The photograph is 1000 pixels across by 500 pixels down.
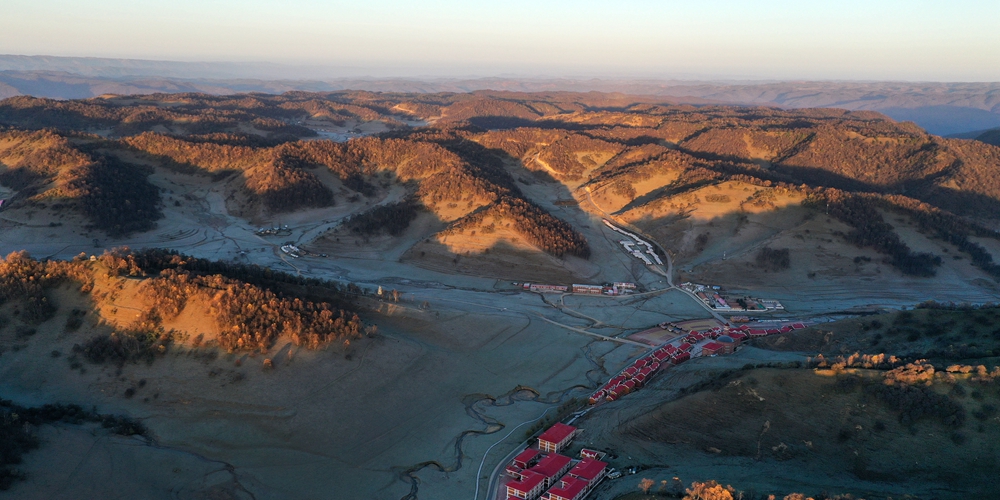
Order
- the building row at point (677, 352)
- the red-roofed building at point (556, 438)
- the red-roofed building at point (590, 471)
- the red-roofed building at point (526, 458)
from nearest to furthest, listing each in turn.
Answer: the red-roofed building at point (590, 471)
the red-roofed building at point (526, 458)
the red-roofed building at point (556, 438)
the building row at point (677, 352)

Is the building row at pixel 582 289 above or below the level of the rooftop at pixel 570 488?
below

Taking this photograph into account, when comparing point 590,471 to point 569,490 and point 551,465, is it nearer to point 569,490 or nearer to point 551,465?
point 569,490

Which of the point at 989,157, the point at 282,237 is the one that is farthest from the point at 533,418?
the point at 989,157

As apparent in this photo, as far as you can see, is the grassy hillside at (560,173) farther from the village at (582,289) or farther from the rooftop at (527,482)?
the rooftop at (527,482)

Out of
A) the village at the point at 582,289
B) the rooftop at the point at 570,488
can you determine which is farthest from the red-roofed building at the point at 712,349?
the rooftop at the point at 570,488

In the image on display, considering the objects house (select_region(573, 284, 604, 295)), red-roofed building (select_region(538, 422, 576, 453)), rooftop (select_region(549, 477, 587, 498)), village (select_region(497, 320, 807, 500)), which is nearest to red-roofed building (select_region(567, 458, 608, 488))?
village (select_region(497, 320, 807, 500))

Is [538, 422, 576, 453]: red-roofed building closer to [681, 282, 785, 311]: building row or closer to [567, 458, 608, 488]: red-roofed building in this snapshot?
[567, 458, 608, 488]: red-roofed building

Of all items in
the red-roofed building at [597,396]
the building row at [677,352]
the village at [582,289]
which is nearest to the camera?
the red-roofed building at [597,396]
